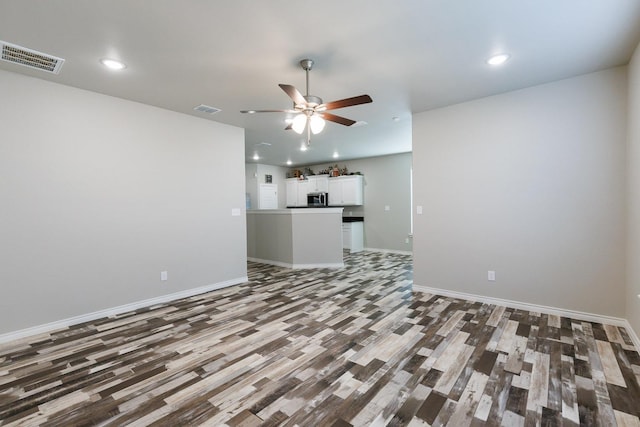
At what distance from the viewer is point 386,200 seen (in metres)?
8.07

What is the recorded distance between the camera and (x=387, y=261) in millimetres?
6750

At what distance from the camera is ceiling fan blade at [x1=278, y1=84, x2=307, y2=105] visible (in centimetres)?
235

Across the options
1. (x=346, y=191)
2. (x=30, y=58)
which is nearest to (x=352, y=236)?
(x=346, y=191)

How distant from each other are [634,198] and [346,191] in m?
6.19

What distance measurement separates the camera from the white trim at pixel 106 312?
2.96 metres

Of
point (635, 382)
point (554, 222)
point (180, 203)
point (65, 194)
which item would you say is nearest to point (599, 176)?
point (554, 222)

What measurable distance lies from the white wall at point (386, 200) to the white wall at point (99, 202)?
15.1 feet

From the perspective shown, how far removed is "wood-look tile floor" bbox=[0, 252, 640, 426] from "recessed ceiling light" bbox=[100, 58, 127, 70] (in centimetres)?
267

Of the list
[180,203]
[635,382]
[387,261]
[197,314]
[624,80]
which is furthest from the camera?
[387,261]

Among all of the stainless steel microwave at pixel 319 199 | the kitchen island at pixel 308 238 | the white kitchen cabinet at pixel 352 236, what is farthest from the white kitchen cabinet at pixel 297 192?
the kitchen island at pixel 308 238

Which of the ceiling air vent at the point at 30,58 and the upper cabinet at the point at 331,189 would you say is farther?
the upper cabinet at the point at 331,189

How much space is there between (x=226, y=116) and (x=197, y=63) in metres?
1.60

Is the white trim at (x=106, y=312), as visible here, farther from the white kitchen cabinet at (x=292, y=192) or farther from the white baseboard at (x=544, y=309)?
the white kitchen cabinet at (x=292, y=192)

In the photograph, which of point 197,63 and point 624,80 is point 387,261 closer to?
→ point 624,80
